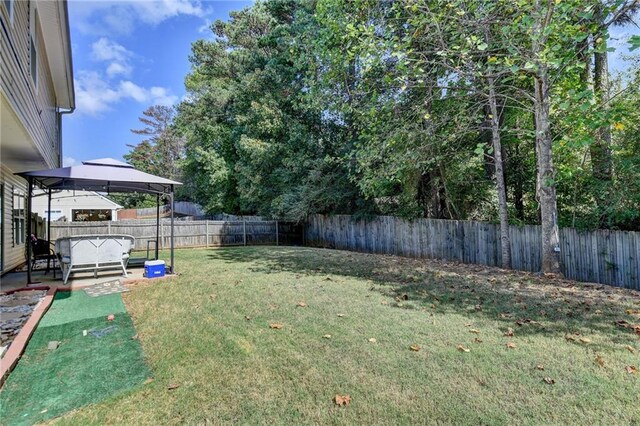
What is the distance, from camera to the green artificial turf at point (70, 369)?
2.60 metres

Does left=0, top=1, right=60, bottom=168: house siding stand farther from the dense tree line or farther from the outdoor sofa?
the dense tree line

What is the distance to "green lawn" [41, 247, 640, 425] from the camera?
2.39m

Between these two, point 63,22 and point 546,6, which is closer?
point 546,6

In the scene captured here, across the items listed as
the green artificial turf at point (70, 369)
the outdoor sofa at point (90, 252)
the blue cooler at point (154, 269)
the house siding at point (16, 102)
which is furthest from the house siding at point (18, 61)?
the blue cooler at point (154, 269)

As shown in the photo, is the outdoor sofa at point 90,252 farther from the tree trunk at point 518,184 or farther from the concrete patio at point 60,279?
the tree trunk at point 518,184

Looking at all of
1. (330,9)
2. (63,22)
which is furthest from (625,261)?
(63,22)

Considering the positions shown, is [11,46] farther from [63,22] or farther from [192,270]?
[192,270]

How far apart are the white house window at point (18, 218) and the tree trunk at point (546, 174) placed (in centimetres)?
1208

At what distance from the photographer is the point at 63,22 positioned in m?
7.28

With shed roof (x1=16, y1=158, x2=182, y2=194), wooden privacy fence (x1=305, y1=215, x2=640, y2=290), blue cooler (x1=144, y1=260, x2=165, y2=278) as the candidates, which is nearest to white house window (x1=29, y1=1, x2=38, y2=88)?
shed roof (x1=16, y1=158, x2=182, y2=194)

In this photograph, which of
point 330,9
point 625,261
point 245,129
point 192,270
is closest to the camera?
point 625,261

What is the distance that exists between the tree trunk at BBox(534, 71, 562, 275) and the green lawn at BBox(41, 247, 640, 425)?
3.96 ft

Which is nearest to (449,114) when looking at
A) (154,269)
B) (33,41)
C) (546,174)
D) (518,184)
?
(518,184)

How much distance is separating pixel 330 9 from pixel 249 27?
48.4 ft
